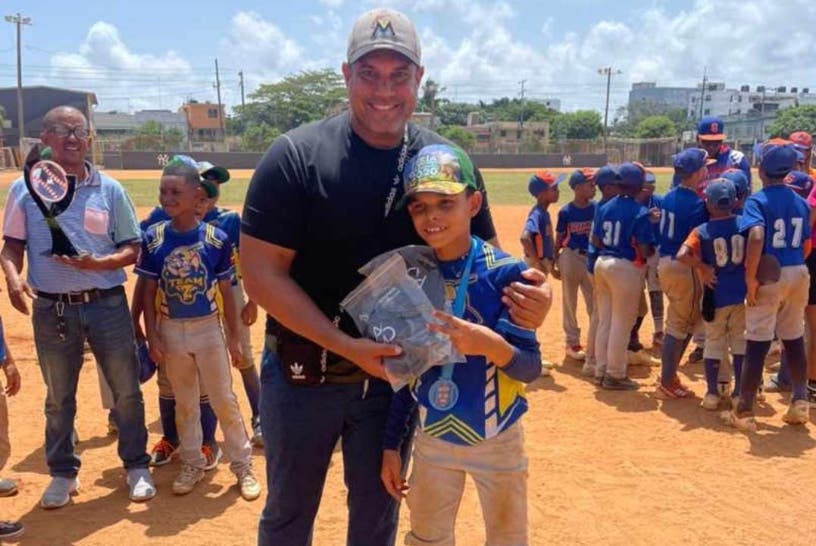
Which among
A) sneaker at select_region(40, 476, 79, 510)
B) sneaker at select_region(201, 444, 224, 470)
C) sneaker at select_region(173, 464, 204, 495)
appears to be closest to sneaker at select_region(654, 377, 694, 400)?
sneaker at select_region(201, 444, 224, 470)

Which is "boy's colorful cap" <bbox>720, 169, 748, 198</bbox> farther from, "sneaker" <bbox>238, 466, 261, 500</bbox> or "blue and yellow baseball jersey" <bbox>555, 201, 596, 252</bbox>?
"sneaker" <bbox>238, 466, 261, 500</bbox>

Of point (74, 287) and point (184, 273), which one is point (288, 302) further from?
point (74, 287)

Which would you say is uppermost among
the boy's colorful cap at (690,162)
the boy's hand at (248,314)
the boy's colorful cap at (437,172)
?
the boy's colorful cap at (437,172)

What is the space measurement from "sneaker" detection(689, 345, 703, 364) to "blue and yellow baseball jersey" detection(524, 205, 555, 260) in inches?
75.8

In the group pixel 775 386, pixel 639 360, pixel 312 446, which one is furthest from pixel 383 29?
pixel 639 360

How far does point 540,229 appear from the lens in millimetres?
7199

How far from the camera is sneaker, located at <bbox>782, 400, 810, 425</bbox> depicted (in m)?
5.59

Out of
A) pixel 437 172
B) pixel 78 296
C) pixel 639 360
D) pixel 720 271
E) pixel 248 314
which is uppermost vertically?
pixel 437 172

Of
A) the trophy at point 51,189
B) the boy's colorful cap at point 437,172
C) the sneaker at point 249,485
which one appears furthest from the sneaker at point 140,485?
→ the boy's colorful cap at point 437,172

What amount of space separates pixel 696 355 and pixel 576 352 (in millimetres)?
1272

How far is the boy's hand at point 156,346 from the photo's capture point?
4508mm

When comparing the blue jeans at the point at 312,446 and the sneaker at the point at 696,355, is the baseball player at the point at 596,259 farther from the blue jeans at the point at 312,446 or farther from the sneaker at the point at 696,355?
the blue jeans at the point at 312,446

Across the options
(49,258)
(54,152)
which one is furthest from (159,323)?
(54,152)

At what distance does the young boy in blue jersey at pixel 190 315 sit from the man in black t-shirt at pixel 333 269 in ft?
6.16
